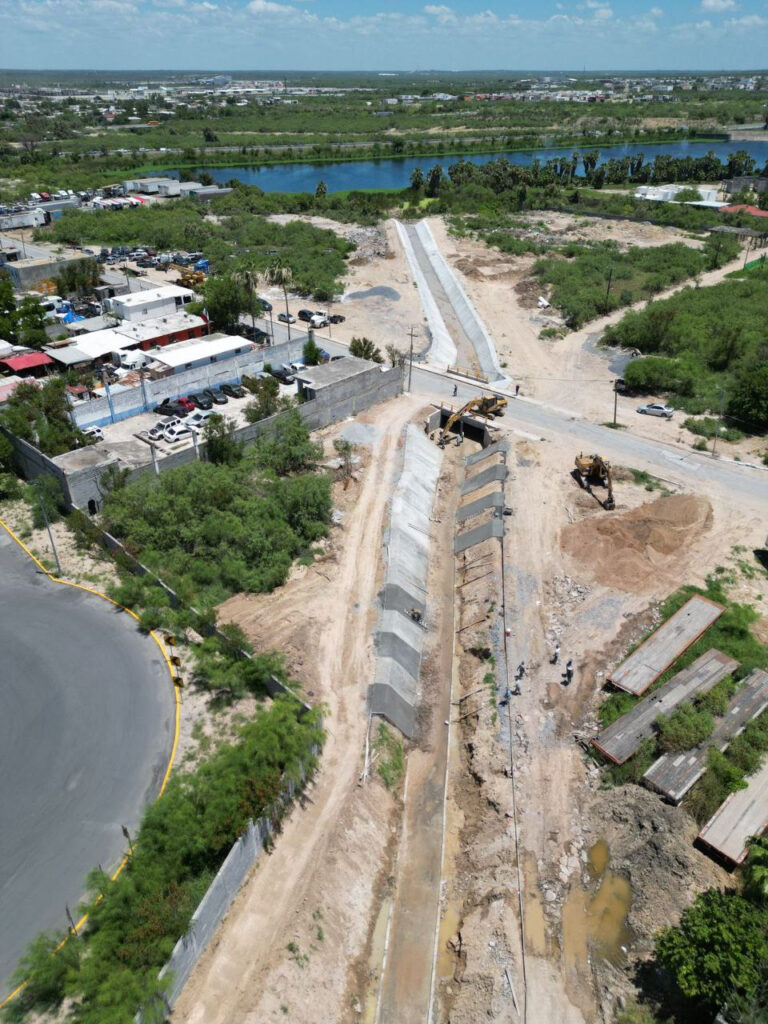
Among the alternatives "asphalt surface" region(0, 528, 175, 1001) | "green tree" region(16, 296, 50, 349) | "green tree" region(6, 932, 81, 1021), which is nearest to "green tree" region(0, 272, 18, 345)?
"green tree" region(16, 296, 50, 349)

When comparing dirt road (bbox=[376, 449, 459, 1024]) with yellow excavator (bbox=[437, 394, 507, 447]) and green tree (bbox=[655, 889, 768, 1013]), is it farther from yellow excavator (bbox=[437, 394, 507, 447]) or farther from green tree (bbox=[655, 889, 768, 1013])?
yellow excavator (bbox=[437, 394, 507, 447])

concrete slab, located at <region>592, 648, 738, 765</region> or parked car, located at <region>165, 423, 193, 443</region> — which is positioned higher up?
parked car, located at <region>165, 423, 193, 443</region>

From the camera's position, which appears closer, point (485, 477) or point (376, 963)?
point (376, 963)

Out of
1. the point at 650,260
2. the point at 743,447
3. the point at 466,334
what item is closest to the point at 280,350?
the point at 466,334

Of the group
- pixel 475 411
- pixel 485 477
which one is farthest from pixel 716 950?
pixel 475 411

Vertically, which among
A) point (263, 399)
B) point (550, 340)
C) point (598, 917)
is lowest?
point (598, 917)

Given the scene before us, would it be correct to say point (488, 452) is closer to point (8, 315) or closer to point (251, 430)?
point (251, 430)

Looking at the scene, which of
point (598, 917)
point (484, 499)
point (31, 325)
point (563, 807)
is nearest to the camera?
point (598, 917)

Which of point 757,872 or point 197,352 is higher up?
point 197,352
